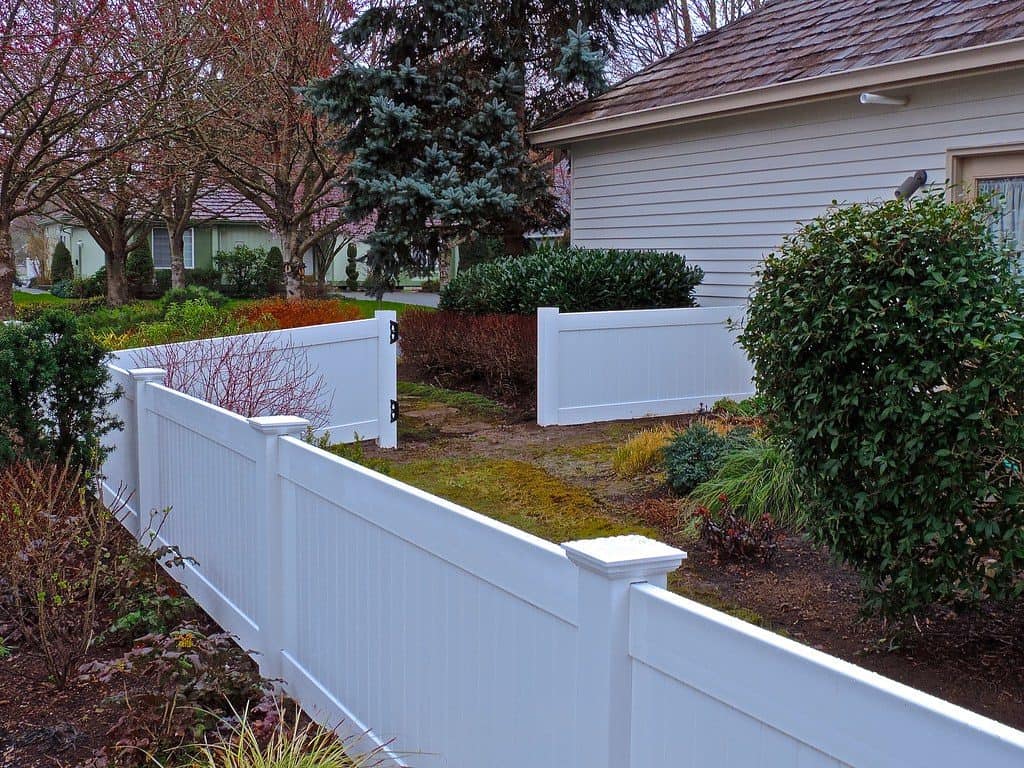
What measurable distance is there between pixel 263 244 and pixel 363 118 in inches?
1137

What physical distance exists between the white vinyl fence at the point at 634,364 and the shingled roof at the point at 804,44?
8.96ft

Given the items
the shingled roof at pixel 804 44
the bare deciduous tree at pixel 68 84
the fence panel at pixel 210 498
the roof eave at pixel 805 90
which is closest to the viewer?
the fence panel at pixel 210 498

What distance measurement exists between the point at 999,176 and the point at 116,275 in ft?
81.4

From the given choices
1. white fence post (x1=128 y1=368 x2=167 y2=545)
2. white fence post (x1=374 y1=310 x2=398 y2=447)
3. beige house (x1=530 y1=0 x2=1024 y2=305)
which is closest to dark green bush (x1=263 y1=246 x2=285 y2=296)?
beige house (x1=530 y1=0 x2=1024 y2=305)

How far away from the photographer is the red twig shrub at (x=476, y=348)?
12008 mm

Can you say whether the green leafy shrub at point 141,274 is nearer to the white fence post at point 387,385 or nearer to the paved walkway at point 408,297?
the paved walkway at point 408,297

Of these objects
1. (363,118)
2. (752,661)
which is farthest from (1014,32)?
(363,118)

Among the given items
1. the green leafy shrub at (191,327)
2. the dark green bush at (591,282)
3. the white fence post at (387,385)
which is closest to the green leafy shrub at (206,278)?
the dark green bush at (591,282)

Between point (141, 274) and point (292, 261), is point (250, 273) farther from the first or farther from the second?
point (292, 261)

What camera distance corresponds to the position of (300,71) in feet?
63.7

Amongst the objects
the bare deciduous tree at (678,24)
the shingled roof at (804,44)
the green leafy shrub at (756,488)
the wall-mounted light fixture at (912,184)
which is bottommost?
the green leafy shrub at (756,488)

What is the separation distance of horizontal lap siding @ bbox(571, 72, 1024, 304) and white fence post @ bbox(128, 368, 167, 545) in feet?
19.8

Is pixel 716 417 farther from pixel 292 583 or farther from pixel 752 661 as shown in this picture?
pixel 752 661

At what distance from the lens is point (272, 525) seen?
4641mm
